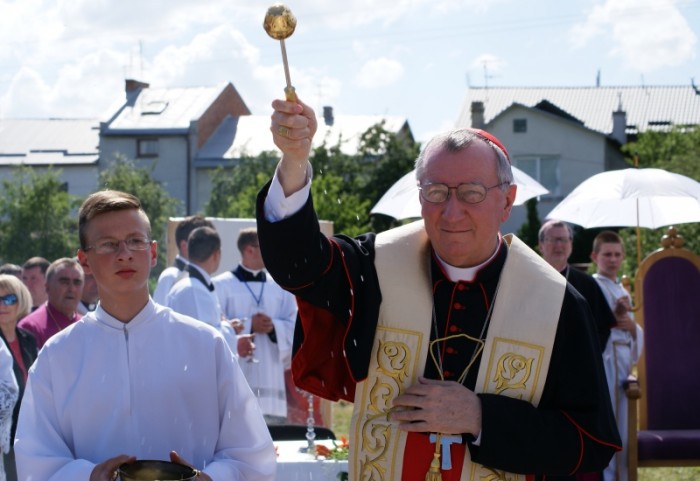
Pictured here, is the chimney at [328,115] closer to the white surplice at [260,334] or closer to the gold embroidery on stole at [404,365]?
the white surplice at [260,334]

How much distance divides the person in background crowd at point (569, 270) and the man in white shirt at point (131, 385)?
15.5ft

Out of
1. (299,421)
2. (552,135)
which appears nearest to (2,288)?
(299,421)

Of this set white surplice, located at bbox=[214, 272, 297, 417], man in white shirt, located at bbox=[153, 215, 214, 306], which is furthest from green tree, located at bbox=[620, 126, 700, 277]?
man in white shirt, located at bbox=[153, 215, 214, 306]

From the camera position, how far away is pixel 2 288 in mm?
6352

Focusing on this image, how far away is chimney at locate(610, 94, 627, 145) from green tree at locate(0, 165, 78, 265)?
23550 mm

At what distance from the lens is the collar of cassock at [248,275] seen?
9.05 meters

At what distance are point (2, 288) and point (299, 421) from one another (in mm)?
3977

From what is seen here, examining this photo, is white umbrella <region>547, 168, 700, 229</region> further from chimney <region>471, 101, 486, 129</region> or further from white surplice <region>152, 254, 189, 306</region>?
chimney <region>471, 101, 486, 129</region>

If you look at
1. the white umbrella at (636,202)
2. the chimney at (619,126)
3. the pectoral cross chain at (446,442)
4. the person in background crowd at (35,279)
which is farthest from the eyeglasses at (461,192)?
the chimney at (619,126)

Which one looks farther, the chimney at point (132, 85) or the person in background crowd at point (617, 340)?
the chimney at point (132, 85)

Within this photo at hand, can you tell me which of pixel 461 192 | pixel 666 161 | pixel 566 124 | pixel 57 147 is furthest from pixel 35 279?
pixel 57 147

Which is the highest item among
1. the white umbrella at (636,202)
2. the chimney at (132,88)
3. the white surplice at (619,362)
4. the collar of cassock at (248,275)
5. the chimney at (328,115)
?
the chimney at (132,88)

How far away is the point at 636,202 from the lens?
348 inches

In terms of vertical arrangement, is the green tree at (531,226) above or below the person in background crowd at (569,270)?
above
